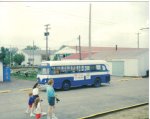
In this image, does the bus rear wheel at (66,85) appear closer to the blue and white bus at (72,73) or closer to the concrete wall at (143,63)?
the blue and white bus at (72,73)

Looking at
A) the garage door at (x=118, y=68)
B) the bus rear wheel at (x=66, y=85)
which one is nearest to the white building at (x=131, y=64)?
the garage door at (x=118, y=68)

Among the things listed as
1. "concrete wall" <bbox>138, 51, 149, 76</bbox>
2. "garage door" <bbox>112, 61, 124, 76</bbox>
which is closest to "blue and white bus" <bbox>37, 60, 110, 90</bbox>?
"concrete wall" <bbox>138, 51, 149, 76</bbox>

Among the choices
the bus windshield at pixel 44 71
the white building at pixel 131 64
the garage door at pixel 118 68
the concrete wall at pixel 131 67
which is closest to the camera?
the bus windshield at pixel 44 71

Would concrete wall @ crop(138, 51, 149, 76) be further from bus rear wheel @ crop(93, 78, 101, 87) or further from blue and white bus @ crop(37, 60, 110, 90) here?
bus rear wheel @ crop(93, 78, 101, 87)

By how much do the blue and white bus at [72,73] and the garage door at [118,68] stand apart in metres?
14.7

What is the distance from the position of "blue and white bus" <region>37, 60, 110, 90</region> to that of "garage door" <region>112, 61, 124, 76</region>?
48.1ft

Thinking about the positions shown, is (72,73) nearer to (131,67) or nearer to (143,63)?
(131,67)

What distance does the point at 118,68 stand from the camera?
44.0 m

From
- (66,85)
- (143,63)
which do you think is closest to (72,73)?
(66,85)

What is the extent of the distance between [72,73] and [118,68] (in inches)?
752

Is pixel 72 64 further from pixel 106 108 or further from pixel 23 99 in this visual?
pixel 106 108

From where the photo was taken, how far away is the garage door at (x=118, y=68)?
1710 inches

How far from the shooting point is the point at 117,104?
17.9 metres

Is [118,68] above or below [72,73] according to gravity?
above
